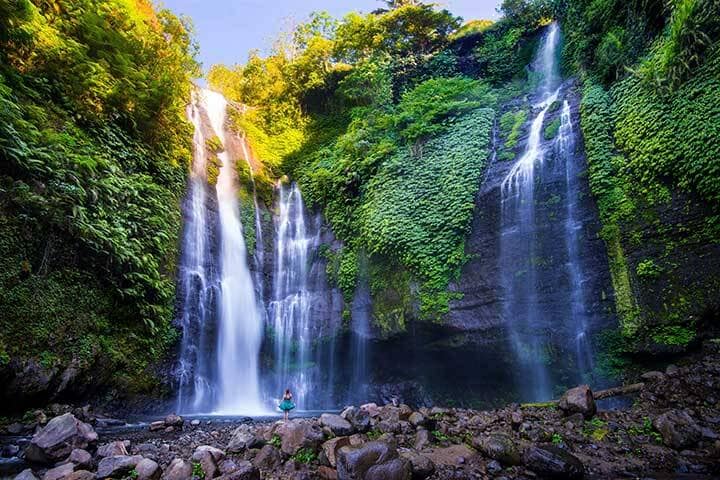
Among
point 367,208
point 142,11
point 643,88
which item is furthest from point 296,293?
point 142,11

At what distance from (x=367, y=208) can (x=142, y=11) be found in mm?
13451

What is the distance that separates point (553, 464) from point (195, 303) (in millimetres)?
11233

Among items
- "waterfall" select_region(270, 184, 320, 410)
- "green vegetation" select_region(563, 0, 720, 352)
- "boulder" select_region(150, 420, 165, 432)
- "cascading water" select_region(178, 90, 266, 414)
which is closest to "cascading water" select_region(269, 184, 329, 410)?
"waterfall" select_region(270, 184, 320, 410)

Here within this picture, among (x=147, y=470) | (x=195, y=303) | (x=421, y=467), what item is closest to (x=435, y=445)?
(x=421, y=467)

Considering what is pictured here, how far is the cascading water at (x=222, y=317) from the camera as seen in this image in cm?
1190

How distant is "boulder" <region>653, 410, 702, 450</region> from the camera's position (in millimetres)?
5176

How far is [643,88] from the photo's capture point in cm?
1004

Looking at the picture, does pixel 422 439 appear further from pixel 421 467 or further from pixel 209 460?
pixel 209 460

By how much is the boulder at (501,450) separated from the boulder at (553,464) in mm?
252

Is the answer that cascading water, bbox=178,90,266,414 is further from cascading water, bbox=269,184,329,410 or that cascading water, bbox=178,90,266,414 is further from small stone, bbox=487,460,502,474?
small stone, bbox=487,460,502,474

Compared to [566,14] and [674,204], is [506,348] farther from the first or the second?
[566,14]

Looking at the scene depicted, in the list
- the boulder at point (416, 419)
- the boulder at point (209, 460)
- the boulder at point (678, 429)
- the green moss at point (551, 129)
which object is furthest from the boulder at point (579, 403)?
the green moss at point (551, 129)

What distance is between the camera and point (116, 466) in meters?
4.75

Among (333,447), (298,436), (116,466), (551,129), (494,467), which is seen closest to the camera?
(116,466)
